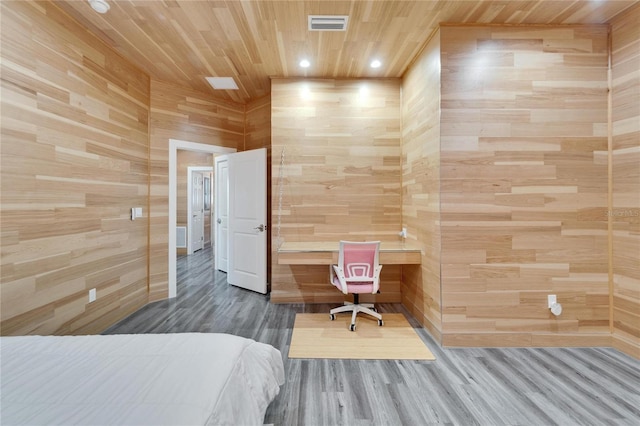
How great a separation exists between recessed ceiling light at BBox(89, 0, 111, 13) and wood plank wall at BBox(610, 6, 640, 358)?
4394mm

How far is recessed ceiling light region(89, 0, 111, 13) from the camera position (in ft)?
7.04

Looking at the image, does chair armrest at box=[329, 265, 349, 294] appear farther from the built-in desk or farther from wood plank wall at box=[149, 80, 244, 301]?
wood plank wall at box=[149, 80, 244, 301]

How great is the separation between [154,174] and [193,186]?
10.2ft

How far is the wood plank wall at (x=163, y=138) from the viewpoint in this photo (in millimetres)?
3475

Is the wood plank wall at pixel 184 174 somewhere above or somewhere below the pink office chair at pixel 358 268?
above

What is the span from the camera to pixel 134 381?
41.1 inches

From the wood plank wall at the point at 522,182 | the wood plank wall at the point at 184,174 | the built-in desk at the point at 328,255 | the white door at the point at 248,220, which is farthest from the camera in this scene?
the wood plank wall at the point at 184,174

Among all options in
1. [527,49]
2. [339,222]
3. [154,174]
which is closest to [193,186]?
[154,174]

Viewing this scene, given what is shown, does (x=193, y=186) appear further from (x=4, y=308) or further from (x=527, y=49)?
(x=527, y=49)

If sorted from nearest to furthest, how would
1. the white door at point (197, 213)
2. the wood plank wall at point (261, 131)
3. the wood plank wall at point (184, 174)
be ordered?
the wood plank wall at point (261, 131) < the wood plank wall at point (184, 174) < the white door at point (197, 213)

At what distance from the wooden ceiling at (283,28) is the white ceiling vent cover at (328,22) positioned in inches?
2.1

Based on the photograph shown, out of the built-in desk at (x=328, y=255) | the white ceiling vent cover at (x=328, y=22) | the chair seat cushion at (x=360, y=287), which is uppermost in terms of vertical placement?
the white ceiling vent cover at (x=328, y=22)

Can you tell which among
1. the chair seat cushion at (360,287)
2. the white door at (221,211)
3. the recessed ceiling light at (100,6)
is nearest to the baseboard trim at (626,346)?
the chair seat cushion at (360,287)

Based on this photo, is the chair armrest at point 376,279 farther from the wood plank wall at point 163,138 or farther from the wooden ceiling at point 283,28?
the wood plank wall at point 163,138
